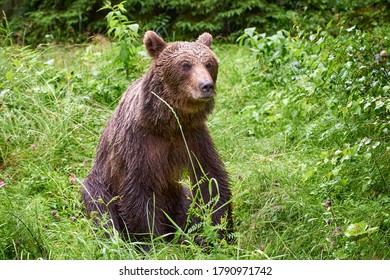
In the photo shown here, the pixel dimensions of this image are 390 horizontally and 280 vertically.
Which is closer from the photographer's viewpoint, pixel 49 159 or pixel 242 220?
pixel 242 220

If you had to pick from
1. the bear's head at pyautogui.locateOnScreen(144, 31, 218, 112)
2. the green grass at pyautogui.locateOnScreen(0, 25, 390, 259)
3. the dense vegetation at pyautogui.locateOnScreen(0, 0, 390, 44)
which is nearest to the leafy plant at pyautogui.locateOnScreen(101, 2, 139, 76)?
the green grass at pyautogui.locateOnScreen(0, 25, 390, 259)

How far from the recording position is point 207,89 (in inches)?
218

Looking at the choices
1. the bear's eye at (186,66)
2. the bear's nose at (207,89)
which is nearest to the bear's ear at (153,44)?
the bear's eye at (186,66)

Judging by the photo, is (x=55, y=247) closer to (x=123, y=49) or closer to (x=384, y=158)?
(x=384, y=158)

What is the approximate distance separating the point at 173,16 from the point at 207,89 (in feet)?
23.6

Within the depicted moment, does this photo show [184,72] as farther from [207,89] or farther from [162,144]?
[162,144]

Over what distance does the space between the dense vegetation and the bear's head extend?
5.95 m

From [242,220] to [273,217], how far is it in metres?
0.31

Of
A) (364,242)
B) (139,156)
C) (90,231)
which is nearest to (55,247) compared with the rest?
(90,231)

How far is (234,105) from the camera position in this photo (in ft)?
29.7

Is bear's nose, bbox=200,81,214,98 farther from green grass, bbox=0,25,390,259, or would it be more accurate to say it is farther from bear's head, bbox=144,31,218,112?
green grass, bbox=0,25,390,259

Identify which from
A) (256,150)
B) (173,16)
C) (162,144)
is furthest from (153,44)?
(173,16)

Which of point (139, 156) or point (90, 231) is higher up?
point (139, 156)

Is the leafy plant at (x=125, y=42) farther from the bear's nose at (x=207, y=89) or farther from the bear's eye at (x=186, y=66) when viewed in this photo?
the bear's nose at (x=207, y=89)
